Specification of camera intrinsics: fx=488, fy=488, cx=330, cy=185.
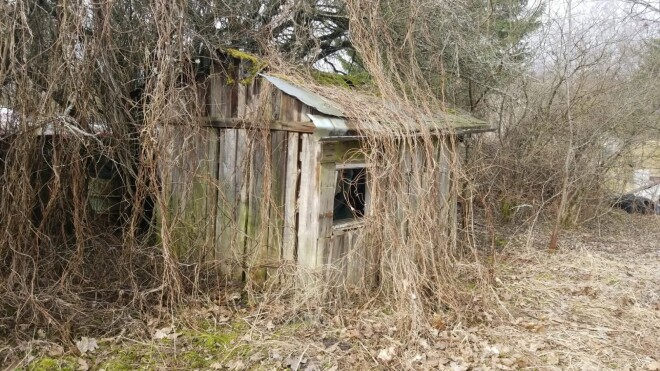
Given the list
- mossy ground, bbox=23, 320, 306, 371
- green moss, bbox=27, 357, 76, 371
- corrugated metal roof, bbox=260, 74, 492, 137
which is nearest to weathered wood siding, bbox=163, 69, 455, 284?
corrugated metal roof, bbox=260, 74, 492, 137

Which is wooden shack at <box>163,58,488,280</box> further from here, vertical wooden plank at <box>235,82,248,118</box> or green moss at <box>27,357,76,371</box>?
green moss at <box>27,357,76,371</box>

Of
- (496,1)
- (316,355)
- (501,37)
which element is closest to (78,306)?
(316,355)

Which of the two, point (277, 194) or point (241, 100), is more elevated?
point (241, 100)

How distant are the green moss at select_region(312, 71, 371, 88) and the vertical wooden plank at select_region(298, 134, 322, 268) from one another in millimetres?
1534

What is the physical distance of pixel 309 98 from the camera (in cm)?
528

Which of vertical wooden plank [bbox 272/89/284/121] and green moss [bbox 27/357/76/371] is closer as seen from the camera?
green moss [bbox 27/357/76/371]

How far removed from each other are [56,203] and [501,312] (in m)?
5.00

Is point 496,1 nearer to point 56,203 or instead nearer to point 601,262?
point 601,262

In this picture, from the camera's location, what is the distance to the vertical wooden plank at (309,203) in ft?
17.5

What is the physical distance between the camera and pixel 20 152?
14.9 feet

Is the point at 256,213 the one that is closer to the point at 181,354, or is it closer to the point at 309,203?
the point at 309,203

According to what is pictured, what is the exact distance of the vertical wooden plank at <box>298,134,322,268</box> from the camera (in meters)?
5.34

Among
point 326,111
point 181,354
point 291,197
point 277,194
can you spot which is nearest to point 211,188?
point 277,194

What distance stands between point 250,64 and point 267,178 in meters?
1.39
